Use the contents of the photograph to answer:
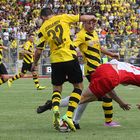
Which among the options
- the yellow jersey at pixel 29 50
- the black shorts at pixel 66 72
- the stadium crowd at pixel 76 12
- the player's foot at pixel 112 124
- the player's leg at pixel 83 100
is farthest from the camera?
the stadium crowd at pixel 76 12

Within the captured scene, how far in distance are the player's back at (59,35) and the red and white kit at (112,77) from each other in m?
0.82

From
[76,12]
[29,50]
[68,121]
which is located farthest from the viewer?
[76,12]

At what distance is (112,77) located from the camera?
1035 cm

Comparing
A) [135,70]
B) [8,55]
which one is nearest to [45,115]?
[135,70]

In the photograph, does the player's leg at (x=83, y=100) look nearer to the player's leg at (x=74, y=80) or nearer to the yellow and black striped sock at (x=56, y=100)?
the player's leg at (x=74, y=80)

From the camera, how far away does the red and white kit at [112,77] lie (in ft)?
33.9

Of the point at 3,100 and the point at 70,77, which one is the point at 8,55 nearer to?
the point at 3,100

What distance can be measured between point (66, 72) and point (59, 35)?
0.68m

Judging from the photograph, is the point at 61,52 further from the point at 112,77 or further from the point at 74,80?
the point at 112,77

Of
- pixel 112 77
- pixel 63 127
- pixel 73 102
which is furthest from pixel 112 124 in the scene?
pixel 112 77

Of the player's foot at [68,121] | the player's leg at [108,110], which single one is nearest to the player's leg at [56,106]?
the player's foot at [68,121]

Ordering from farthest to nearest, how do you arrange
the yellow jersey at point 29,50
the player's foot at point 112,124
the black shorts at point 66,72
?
the yellow jersey at point 29,50 → the player's foot at point 112,124 → the black shorts at point 66,72

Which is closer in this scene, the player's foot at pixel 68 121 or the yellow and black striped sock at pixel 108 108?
the player's foot at pixel 68 121

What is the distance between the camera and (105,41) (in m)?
34.9
